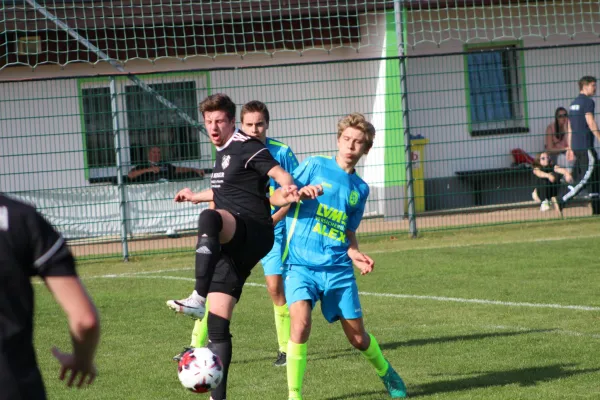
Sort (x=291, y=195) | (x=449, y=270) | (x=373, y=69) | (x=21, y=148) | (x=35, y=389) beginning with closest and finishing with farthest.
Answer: (x=35, y=389) < (x=291, y=195) < (x=449, y=270) < (x=21, y=148) < (x=373, y=69)

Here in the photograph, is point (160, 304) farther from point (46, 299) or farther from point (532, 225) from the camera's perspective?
point (532, 225)

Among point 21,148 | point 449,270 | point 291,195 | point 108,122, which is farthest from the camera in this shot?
point 108,122

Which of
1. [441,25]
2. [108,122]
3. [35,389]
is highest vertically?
[441,25]

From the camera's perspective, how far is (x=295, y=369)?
5.67 meters

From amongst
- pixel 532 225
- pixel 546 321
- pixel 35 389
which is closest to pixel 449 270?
pixel 546 321

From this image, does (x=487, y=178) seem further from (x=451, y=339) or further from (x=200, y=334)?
(x=200, y=334)

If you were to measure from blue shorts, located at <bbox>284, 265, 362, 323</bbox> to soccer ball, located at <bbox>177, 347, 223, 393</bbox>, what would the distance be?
0.81 m

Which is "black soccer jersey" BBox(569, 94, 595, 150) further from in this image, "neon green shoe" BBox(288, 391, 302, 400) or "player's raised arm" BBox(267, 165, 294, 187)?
"neon green shoe" BBox(288, 391, 302, 400)

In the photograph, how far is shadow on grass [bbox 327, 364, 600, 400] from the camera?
238 inches

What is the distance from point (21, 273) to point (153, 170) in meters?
11.3

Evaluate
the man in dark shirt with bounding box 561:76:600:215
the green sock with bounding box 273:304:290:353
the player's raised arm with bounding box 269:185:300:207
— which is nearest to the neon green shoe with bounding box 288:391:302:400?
the player's raised arm with bounding box 269:185:300:207

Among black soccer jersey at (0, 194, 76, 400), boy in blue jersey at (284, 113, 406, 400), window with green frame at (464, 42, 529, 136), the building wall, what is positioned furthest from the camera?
window with green frame at (464, 42, 529, 136)

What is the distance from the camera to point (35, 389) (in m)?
2.82

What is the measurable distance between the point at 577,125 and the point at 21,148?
320 inches
